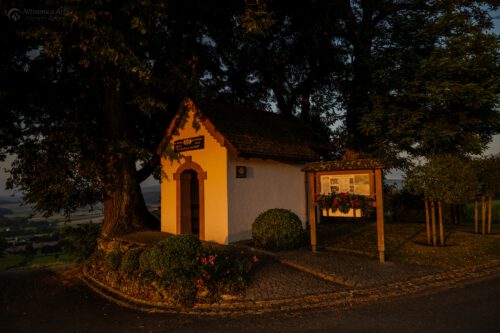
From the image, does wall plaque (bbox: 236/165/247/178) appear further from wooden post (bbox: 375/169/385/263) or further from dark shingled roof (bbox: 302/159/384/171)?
wooden post (bbox: 375/169/385/263)

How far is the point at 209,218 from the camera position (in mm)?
12406

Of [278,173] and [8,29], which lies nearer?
[8,29]

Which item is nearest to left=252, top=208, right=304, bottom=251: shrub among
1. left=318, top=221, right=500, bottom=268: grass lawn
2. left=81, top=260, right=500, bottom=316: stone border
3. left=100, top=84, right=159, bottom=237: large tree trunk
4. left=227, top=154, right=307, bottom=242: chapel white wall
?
left=227, top=154, right=307, bottom=242: chapel white wall

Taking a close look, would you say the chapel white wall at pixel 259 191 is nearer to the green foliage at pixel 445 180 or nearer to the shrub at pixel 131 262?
the shrub at pixel 131 262

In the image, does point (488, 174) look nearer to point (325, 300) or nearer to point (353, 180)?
point (353, 180)

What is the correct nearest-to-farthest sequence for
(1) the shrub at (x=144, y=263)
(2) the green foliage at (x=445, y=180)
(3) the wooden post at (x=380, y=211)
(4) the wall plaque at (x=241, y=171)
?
(1) the shrub at (x=144, y=263), (3) the wooden post at (x=380, y=211), (2) the green foliage at (x=445, y=180), (4) the wall plaque at (x=241, y=171)

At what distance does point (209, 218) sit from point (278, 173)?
3400mm

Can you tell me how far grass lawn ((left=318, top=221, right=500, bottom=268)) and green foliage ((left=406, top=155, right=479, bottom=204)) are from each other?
1653 mm

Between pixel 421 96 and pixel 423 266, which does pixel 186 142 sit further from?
pixel 421 96

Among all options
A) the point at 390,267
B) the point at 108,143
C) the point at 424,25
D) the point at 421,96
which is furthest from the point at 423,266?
the point at 424,25

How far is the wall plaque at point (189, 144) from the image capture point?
12784 mm

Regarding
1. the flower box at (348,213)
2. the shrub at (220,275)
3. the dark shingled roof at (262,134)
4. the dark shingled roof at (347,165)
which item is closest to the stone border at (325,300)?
the shrub at (220,275)

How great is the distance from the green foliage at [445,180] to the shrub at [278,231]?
177 inches

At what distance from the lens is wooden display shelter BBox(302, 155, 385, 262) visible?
9.51 meters
